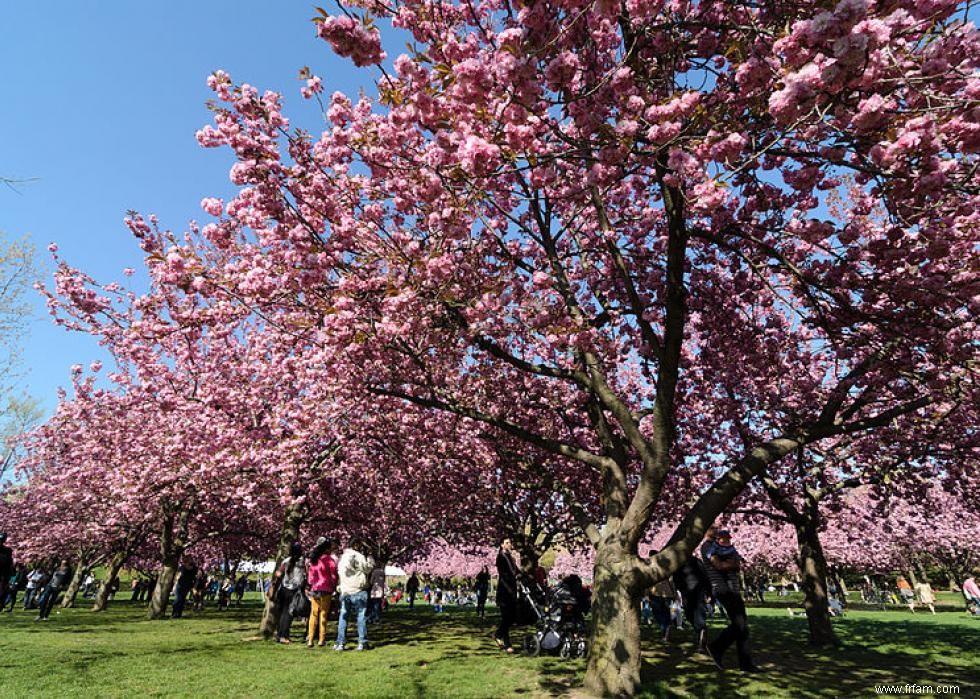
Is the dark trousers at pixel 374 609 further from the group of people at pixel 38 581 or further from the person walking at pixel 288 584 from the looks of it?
the group of people at pixel 38 581

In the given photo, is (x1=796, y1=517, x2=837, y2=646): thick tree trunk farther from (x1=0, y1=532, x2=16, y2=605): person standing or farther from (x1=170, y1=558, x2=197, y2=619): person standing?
(x1=170, y1=558, x2=197, y2=619): person standing

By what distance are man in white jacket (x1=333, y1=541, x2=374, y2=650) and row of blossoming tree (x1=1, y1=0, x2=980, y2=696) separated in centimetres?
256

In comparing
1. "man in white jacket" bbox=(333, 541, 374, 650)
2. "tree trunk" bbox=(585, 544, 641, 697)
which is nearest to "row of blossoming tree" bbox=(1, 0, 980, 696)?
"tree trunk" bbox=(585, 544, 641, 697)

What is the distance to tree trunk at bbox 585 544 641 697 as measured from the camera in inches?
262

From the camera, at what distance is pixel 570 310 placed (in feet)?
26.9

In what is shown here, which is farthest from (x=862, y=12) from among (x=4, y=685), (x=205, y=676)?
(x=4, y=685)

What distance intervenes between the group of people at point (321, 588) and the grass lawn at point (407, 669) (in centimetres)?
53

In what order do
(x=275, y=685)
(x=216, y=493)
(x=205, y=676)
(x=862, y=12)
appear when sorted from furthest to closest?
1. (x=216, y=493)
2. (x=205, y=676)
3. (x=275, y=685)
4. (x=862, y=12)

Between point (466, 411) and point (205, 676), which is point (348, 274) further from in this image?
point (205, 676)

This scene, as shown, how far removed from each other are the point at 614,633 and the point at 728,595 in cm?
257

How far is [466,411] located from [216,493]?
34.8ft

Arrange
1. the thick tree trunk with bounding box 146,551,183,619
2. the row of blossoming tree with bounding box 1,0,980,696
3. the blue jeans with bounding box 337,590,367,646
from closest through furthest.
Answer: the row of blossoming tree with bounding box 1,0,980,696
the blue jeans with bounding box 337,590,367,646
the thick tree trunk with bounding box 146,551,183,619

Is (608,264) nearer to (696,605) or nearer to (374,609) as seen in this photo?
(696,605)

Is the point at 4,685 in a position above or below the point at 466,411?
below
